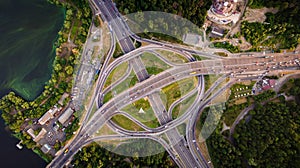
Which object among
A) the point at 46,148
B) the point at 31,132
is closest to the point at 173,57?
the point at 46,148

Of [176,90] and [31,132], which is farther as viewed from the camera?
[176,90]

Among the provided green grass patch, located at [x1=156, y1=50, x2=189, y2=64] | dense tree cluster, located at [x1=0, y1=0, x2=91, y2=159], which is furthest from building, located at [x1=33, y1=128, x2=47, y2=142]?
green grass patch, located at [x1=156, y1=50, x2=189, y2=64]

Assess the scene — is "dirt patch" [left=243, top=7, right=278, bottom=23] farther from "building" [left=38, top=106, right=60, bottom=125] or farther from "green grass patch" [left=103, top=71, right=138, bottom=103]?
"building" [left=38, top=106, right=60, bottom=125]

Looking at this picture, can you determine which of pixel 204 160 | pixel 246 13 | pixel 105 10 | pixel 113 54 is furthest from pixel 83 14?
pixel 204 160

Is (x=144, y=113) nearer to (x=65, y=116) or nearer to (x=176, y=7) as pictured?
(x=65, y=116)

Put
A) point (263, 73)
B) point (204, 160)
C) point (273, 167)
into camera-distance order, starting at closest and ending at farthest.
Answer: point (273, 167)
point (204, 160)
point (263, 73)

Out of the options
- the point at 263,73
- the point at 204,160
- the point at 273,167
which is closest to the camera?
the point at 273,167

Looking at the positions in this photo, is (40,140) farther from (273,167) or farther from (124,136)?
(273,167)

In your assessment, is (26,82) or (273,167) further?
(26,82)
